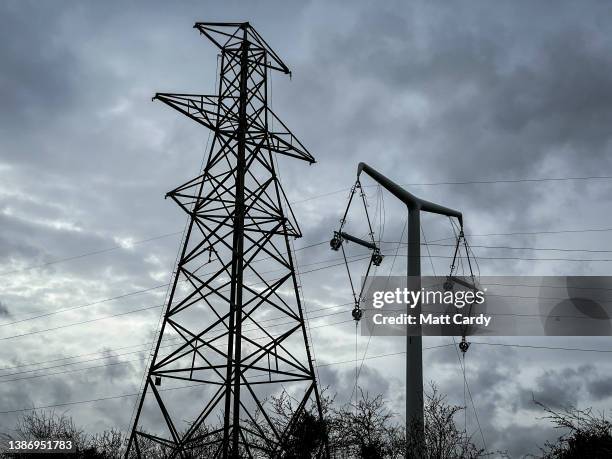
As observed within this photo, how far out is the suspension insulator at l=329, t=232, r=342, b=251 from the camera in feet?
105

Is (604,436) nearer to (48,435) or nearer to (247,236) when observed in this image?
(247,236)

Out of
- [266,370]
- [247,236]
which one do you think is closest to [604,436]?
[266,370]

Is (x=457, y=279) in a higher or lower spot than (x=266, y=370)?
higher

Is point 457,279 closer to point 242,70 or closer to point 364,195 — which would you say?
point 364,195

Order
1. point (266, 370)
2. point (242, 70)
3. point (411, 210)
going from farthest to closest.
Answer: point (411, 210)
point (242, 70)
point (266, 370)

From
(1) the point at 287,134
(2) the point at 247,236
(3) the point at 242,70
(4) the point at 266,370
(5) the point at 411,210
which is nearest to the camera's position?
(4) the point at 266,370

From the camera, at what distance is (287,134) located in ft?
87.9

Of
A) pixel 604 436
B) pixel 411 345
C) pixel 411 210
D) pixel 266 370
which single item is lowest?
pixel 604 436

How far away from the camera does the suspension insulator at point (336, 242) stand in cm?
3192

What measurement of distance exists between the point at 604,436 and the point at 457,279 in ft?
38.9

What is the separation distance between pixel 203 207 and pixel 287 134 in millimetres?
4615

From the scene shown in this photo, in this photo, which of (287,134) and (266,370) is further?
(287,134)

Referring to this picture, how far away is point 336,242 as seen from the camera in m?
32.1

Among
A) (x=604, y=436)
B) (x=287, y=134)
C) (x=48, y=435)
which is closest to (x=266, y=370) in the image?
(x=287, y=134)
